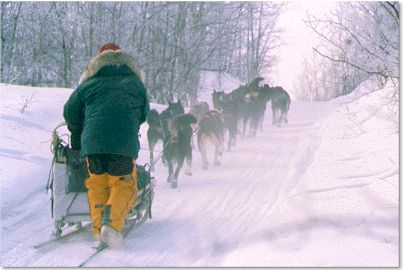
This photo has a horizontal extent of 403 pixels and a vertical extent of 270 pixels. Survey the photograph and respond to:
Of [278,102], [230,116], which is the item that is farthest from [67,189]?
[278,102]

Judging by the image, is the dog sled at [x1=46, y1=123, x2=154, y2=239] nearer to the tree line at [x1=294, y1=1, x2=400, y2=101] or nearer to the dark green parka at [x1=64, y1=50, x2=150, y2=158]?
the dark green parka at [x1=64, y1=50, x2=150, y2=158]

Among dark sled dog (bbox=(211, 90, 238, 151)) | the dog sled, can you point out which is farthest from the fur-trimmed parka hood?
dark sled dog (bbox=(211, 90, 238, 151))

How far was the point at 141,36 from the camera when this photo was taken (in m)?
16.6

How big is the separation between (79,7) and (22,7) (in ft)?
5.75

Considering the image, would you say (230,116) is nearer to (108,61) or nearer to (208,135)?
(208,135)

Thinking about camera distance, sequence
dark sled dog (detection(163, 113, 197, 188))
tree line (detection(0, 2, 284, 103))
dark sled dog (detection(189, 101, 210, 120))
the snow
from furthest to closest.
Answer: tree line (detection(0, 2, 284, 103)), dark sled dog (detection(189, 101, 210, 120)), dark sled dog (detection(163, 113, 197, 188)), the snow

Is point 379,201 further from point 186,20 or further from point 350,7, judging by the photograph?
point 186,20

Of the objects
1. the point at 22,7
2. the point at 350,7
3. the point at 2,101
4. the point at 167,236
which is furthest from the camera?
the point at 22,7

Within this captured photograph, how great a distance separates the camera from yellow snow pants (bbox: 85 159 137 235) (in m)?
4.11

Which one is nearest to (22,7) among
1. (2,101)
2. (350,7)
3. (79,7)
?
(79,7)

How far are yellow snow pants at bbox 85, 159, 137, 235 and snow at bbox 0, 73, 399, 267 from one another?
0.90 feet

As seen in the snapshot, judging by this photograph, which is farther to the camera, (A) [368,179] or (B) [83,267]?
(A) [368,179]

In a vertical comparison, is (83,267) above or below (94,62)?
below

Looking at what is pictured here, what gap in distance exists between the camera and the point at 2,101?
9.23m
